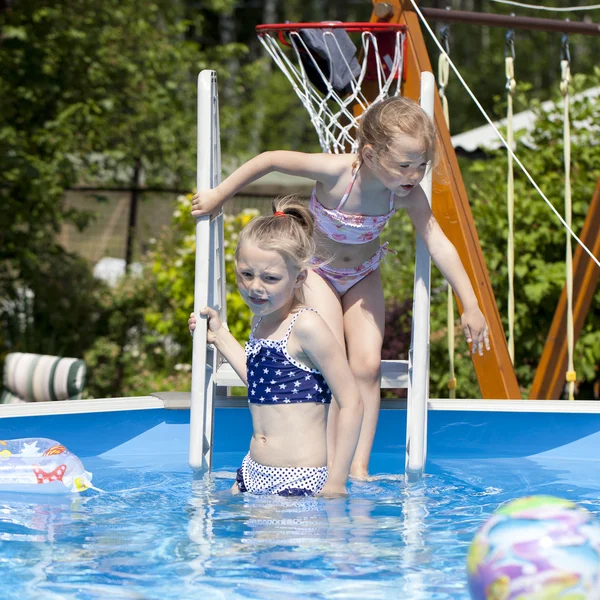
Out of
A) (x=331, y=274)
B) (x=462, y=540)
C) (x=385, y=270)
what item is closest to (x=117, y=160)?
(x=385, y=270)

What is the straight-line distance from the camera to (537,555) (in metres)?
1.97

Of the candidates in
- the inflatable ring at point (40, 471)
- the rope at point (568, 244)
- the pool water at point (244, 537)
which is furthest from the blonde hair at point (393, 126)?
the inflatable ring at point (40, 471)

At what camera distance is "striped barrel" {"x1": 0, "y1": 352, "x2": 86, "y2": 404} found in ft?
18.5

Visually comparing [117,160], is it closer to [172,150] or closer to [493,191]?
[172,150]

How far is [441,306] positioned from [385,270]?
1.43 m

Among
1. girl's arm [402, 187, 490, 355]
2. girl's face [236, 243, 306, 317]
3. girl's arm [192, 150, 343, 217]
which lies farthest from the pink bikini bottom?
girl's face [236, 243, 306, 317]

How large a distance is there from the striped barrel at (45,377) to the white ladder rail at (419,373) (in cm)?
251

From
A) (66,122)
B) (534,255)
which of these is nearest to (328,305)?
(534,255)

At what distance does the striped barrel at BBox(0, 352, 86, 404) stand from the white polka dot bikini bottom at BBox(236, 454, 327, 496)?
2.55 metres

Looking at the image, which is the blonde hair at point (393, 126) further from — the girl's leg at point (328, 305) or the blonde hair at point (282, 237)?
the girl's leg at point (328, 305)

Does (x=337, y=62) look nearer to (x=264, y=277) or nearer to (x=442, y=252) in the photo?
(x=442, y=252)

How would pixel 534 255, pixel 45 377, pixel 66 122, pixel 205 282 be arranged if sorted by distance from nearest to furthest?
pixel 205 282, pixel 45 377, pixel 534 255, pixel 66 122

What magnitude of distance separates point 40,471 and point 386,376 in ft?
4.60

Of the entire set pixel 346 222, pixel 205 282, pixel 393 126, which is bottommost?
pixel 205 282
